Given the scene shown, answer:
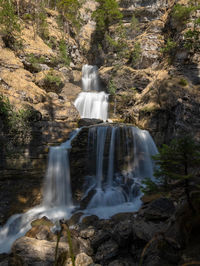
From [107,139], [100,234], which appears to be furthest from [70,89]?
[100,234]

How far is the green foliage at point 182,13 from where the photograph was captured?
23.4 metres

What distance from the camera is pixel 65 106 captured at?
60.3 feet

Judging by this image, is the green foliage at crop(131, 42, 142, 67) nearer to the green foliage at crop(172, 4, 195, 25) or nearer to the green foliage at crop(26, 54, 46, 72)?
the green foliage at crop(172, 4, 195, 25)

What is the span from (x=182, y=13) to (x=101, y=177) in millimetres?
27586

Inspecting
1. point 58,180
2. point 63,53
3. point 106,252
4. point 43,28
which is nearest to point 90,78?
point 63,53

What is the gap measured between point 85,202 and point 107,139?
516 cm

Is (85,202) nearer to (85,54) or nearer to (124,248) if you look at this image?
(124,248)

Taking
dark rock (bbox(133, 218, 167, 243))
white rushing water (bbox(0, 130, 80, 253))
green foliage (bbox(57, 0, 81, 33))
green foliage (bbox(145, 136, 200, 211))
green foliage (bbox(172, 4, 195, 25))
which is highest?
green foliage (bbox(57, 0, 81, 33))

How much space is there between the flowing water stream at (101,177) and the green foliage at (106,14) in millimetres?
30361

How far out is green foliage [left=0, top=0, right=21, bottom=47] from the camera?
19.0 m

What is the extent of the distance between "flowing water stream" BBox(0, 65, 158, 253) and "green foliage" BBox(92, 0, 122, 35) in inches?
1195

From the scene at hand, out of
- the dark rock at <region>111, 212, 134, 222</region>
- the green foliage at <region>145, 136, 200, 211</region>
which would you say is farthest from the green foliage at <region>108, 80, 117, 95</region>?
the green foliage at <region>145, 136, 200, 211</region>

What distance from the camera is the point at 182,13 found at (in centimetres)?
2405

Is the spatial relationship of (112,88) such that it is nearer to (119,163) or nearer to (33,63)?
(33,63)
